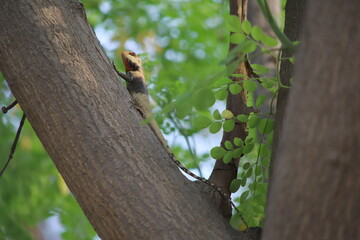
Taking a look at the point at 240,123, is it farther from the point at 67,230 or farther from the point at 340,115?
the point at 67,230

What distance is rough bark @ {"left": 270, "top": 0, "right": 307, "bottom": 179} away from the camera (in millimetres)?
2533

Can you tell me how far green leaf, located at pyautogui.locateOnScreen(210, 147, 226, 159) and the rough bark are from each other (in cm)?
30

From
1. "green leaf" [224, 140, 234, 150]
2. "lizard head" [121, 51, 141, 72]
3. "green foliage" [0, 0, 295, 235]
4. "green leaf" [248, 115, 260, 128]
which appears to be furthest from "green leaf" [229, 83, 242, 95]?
"lizard head" [121, 51, 141, 72]

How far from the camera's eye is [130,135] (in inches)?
95.6

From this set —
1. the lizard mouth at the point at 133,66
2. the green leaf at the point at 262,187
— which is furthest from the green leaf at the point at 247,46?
the lizard mouth at the point at 133,66

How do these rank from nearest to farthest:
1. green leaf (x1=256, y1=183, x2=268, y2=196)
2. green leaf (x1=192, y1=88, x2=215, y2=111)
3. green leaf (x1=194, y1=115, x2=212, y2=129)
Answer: green leaf (x1=192, y1=88, x2=215, y2=111), green leaf (x1=194, y1=115, x2=212, y2=129), green leaf (x1=256, y1=183, x2=268, y2=196)

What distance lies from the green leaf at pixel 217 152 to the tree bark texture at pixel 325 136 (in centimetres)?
100

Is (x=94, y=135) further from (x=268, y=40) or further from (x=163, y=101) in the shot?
(x=163, y=101)

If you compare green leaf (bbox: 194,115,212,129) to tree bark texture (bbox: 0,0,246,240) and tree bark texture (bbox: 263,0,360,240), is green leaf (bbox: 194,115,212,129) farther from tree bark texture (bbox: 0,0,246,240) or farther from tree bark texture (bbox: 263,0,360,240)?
tree bark texture (bbox: 263,0,360,240)

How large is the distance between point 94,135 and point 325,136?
1.14 meters

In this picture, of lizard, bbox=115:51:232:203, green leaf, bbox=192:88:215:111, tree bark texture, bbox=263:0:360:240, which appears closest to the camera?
tree bark texture, bbox=263:0:360:240

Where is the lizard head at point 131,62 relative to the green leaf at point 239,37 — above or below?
above

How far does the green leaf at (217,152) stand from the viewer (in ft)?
8.93

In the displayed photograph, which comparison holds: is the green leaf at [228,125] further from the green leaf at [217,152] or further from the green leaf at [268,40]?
the green leaf at [268,40]
